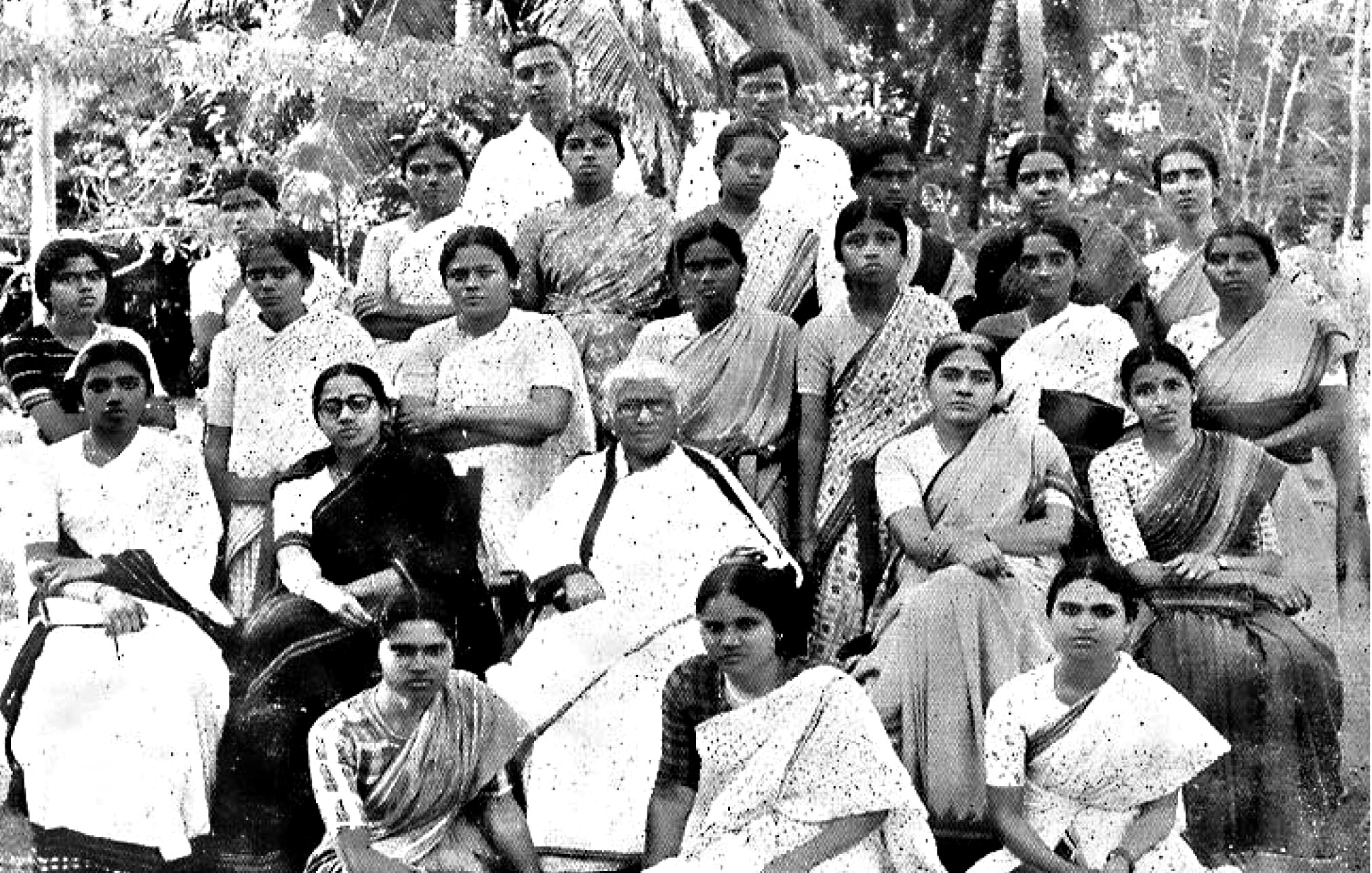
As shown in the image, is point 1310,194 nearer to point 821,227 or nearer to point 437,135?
point 821,227

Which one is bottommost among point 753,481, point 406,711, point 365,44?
point 406,711

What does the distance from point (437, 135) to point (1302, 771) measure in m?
2.62

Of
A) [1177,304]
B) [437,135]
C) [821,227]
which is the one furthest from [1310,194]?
[437,135]

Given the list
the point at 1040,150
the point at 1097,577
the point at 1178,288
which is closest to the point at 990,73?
the point at 1040,150

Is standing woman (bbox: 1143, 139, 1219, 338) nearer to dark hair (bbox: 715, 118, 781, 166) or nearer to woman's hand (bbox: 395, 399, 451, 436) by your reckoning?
dark hair (bbox: 715, 118, 781, 166)

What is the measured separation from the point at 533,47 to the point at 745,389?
1096mm

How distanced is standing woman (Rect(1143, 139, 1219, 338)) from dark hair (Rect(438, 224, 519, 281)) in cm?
157

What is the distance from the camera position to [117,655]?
21.6 ft

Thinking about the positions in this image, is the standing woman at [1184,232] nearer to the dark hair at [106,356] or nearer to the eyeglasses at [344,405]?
the eyeglasses at [344,405]

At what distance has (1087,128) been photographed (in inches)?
275

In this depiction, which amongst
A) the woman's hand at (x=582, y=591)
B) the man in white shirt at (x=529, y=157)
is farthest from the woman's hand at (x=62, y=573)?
the man in white shirt at (x=529, y=157)

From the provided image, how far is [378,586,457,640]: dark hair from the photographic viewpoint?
248 inches

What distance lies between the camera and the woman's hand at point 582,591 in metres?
6.28

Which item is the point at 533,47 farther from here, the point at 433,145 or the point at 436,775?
the point at 436,775
